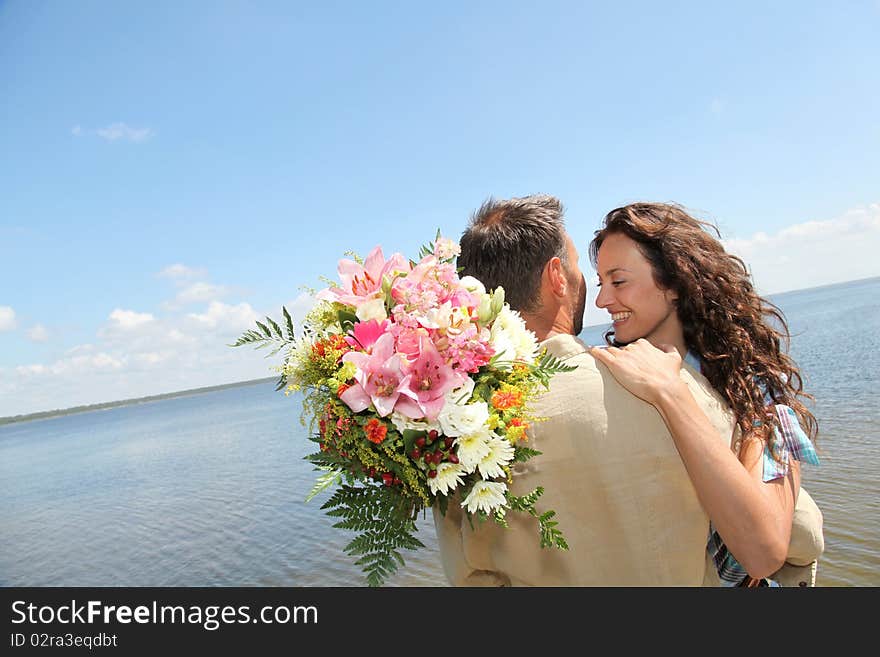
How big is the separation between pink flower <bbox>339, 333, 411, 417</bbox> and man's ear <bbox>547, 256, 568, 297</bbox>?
0.73 metres

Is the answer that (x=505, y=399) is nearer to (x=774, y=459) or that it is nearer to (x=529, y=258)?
(x=529, y=258)

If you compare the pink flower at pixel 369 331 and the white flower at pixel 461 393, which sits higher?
the pink flower at pixel 369 331

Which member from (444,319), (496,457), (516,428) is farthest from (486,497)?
(444,319)

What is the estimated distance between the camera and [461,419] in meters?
1.96

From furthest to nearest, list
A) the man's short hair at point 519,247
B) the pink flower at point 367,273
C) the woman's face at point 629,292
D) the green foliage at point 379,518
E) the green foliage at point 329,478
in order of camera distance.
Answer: the woman's face at point 629,292 < the man's short hair at point 519,247 < the pink flower at point 367,273 < the green foliage at point 379,518 < the green foliage at point 329,478

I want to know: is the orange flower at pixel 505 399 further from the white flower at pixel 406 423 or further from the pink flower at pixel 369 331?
the pink flower at pixel 369 331

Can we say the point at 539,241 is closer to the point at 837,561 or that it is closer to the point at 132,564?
the point at 837,561

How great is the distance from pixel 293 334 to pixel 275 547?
11.3 m

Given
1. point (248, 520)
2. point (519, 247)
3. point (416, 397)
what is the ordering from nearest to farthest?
1. point (416, 397)
2. point (519, 247)
3. point (248, 520)

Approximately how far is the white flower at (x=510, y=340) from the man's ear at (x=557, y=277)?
0.27 meters

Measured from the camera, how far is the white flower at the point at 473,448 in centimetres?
197

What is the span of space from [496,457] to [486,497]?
0.42ft

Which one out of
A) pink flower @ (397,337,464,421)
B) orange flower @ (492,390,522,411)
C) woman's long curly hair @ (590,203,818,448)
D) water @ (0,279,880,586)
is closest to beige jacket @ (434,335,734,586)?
orange flower @ (492,390,522,411)

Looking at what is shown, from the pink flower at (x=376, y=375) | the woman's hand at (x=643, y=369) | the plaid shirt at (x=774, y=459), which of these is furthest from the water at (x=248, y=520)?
the pink flower at (x=376, y=375)
